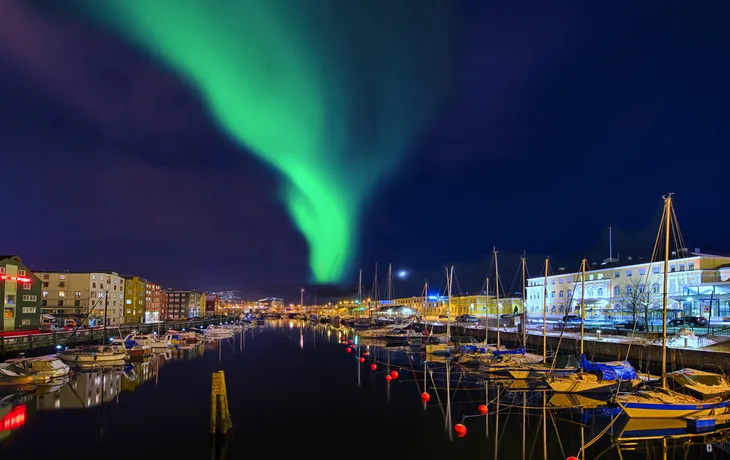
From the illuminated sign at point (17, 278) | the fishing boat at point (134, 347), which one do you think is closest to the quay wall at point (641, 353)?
the fishing boat at point (134, 347)

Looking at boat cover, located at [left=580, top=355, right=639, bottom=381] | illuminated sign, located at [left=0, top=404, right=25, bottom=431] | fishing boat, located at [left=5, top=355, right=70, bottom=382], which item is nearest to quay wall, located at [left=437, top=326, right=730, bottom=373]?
boat cover, located at [left=580, top=355, right=639, bottom=381]

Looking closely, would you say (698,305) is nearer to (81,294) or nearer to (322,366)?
(322,366)

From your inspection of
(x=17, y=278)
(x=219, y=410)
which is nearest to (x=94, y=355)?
(x=17, y=278)

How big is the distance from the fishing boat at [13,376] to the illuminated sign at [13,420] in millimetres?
9033

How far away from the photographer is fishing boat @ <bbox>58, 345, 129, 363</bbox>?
5556 centimetres

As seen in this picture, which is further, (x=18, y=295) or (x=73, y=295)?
(x=73, y=295)

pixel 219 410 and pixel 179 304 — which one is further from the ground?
pixel 219 410

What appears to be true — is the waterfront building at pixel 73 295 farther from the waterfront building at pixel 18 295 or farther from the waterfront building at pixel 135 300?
the waterfront building at pixel 18 295

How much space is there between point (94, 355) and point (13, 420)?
29005mm

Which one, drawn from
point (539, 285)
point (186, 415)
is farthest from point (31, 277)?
point (539, 285)

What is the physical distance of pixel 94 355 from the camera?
56.4m

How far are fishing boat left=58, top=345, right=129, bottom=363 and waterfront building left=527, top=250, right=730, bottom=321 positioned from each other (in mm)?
54507

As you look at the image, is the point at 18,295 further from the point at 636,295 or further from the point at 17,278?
the point at 636,295

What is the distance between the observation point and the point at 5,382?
3978 cm
